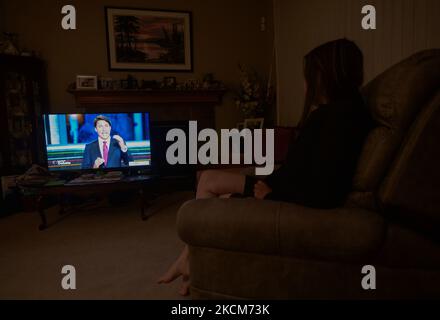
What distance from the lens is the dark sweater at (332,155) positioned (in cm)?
100

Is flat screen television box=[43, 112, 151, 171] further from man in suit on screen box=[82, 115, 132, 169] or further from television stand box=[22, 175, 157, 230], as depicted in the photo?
television stand box=[22, 175, 157, 230]

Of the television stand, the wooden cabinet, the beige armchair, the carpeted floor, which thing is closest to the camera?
the beige armchair

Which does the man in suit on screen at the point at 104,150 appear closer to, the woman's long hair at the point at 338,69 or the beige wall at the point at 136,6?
the beige wall at the point at 136,6

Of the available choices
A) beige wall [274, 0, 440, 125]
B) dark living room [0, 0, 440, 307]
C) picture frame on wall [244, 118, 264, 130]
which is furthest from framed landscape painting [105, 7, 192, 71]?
beige wall [274, 0, 440, 125]

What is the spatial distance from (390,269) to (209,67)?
11.5ft

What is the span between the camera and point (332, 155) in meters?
1.01

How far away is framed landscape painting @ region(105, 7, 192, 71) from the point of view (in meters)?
3.64

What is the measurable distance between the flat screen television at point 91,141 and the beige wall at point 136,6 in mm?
896

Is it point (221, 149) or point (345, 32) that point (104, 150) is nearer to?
point (221, 149)

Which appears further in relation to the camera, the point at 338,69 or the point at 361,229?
the point at 338,69

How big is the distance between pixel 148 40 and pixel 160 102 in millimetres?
818

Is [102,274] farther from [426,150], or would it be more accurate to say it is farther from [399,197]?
[426,150]

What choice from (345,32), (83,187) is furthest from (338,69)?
(83,187)
